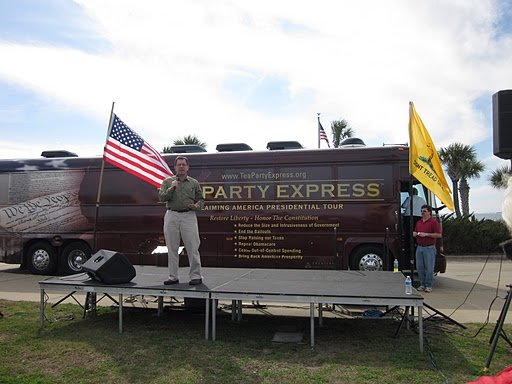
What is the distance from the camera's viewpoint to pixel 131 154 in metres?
8.87

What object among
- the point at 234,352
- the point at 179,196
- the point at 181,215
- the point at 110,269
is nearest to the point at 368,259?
the point at 181,215

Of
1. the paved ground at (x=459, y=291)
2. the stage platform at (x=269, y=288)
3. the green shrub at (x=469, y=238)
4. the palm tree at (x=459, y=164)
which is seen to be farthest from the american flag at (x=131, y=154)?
the palm tree at (x=459, y=164)

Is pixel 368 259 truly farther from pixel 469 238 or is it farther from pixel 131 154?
pixel 469 238

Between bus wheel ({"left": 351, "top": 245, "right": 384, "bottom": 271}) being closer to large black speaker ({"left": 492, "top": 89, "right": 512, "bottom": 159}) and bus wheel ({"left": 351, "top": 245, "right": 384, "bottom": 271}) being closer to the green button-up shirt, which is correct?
large black speaker ({"left": 492, "top": 89, "right": 512, "bottom": 159})

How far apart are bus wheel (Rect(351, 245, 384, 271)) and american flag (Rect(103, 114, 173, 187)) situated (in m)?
4.94

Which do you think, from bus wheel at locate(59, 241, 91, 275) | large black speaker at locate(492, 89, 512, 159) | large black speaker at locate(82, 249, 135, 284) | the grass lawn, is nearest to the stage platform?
large black speaker at locate(82, 249, 135, 284)

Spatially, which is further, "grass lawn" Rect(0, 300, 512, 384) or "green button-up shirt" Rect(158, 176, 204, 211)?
"green button-up shirt" Rect(158, 176, 204, 211)

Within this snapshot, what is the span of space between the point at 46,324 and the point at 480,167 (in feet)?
94.4

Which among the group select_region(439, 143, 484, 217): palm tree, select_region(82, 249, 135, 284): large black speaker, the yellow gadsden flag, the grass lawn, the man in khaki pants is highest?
select_region(439, 143, 484, 217): palm tree

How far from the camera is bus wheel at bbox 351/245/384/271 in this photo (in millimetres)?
10883

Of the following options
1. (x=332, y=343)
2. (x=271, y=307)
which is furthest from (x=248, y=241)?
(x=332, y=343)

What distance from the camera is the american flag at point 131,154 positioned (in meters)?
8.79

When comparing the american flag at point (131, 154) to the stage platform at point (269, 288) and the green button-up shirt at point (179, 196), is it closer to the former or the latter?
the stage platform at point (269, 288)

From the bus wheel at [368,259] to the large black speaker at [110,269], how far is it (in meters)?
5.89
